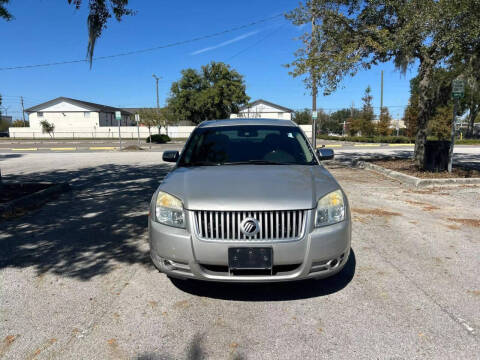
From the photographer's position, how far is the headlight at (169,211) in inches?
112

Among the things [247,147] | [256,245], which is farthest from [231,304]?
[247,147]

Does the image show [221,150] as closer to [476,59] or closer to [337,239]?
[337,239]

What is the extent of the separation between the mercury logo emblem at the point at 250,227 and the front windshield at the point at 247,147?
1184mm

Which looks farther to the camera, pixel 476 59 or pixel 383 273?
pixel 476 59

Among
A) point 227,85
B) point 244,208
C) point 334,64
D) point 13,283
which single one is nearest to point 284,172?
point 244,208

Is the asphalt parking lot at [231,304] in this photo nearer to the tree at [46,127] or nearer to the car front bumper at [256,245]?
the car front bumper at [256,245]

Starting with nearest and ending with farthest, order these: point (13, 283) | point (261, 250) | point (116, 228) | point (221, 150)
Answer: point (261, 250) → point (13, 283) → point (221, 150) → point (116, 228)

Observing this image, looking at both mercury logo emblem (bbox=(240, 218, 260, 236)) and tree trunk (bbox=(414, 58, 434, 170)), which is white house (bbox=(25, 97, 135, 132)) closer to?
tree trunk (bbox=(414, 58, 434, 170))

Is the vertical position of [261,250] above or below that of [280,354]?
above

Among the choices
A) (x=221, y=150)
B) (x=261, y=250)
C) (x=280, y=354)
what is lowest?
(x=280, y=354)

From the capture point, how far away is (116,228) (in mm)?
5180

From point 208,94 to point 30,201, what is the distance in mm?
40897

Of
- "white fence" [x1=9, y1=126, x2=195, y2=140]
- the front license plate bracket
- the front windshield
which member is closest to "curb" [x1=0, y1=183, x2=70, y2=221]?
the front windshield

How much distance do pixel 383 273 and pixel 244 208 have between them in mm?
1902
